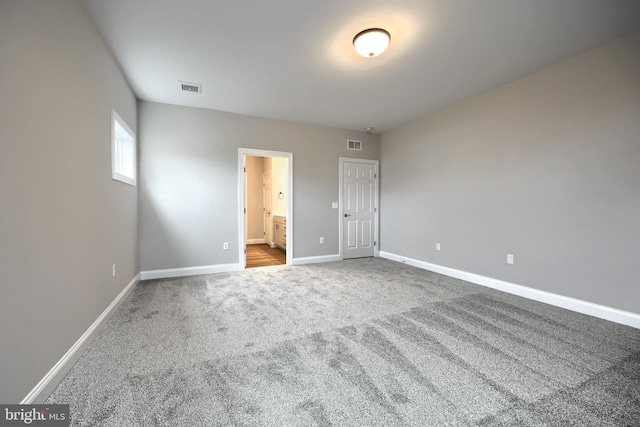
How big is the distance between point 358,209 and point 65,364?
15.7 ft

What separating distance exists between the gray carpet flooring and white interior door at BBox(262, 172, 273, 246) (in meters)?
4.53

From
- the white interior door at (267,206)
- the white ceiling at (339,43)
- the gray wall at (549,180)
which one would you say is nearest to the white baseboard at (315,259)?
the gray wall at (549,180)

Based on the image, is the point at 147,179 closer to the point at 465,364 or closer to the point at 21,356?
the point at 21,356

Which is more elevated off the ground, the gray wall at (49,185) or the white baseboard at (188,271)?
the gray wall at (49,185)

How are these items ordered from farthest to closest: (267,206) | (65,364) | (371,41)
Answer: (267,206), (371,41), (65,364)

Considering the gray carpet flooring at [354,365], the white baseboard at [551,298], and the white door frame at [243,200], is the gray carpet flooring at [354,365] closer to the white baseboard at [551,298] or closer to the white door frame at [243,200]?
the white baseboard at [551,298]

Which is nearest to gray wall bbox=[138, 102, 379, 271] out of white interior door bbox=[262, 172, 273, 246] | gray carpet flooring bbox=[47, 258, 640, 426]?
gray carpet flooring bbox=[47, 258, 640, 426]

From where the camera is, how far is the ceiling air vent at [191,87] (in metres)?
3.43

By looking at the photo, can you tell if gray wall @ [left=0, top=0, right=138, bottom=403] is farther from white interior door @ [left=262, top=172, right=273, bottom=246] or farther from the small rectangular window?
white interior door @ [left=262, top=172, right=273, bottom=246]

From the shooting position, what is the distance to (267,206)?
7887mm

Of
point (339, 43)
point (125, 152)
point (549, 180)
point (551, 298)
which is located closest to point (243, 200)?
point (125, 152)

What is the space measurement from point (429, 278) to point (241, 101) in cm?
400

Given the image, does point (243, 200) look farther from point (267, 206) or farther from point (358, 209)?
point (267, 206)

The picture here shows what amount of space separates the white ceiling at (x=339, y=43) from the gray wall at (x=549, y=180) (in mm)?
314
